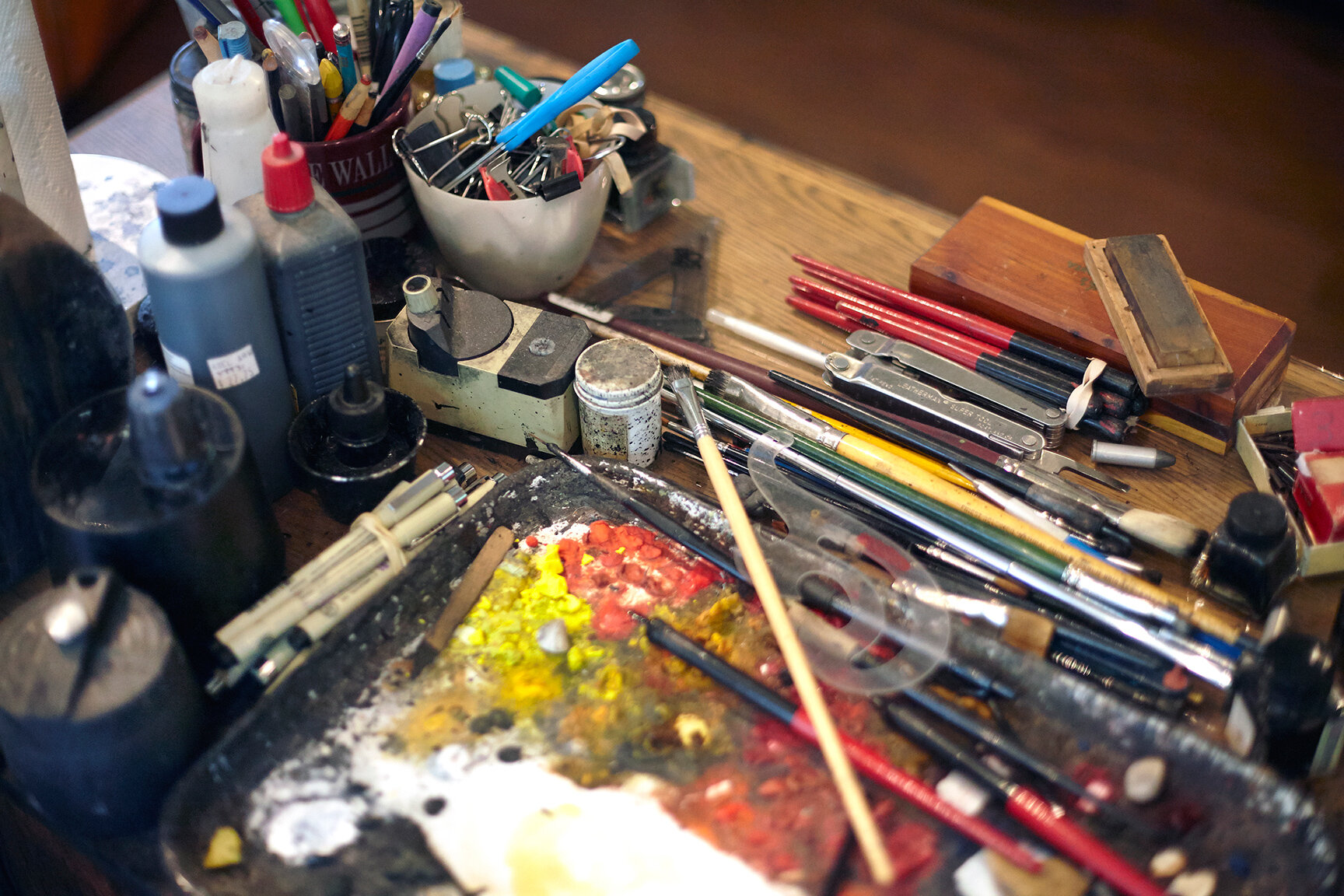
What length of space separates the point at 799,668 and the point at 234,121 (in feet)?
1.83

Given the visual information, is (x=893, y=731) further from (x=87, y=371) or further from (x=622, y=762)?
(x=87, y=371)

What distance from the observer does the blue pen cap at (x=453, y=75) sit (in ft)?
3.29

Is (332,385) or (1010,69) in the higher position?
(332,385)

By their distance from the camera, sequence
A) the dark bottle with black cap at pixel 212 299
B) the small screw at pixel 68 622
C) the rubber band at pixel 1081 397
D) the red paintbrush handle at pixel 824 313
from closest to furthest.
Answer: the small screw at pixel 68 622
the dark bottle with black cap at pixel 212 299
the rubber band at pixel 1081 397
the red paintbrush handle at pixel 824 313

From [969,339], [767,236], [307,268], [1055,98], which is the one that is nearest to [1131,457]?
[969,339]

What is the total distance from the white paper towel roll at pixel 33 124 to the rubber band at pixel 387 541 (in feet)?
1.05

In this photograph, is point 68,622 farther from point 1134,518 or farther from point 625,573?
point 1134,518

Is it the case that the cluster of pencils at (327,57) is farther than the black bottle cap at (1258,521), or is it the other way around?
the cluster of pencils at (327,57)

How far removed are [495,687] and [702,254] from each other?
523 millimetres

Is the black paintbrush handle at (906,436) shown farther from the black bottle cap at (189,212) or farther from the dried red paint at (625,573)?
the black bottle cap at (189,212)

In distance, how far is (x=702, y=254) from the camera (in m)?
1.03

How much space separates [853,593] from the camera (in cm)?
71

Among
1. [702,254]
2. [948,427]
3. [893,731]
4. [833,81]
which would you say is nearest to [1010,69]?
[833,81]

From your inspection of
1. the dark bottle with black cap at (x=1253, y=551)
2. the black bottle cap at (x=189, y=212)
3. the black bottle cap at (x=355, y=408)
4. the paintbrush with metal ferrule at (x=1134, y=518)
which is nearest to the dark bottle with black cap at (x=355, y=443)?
the black bottle cap at (x=355, y=408)
